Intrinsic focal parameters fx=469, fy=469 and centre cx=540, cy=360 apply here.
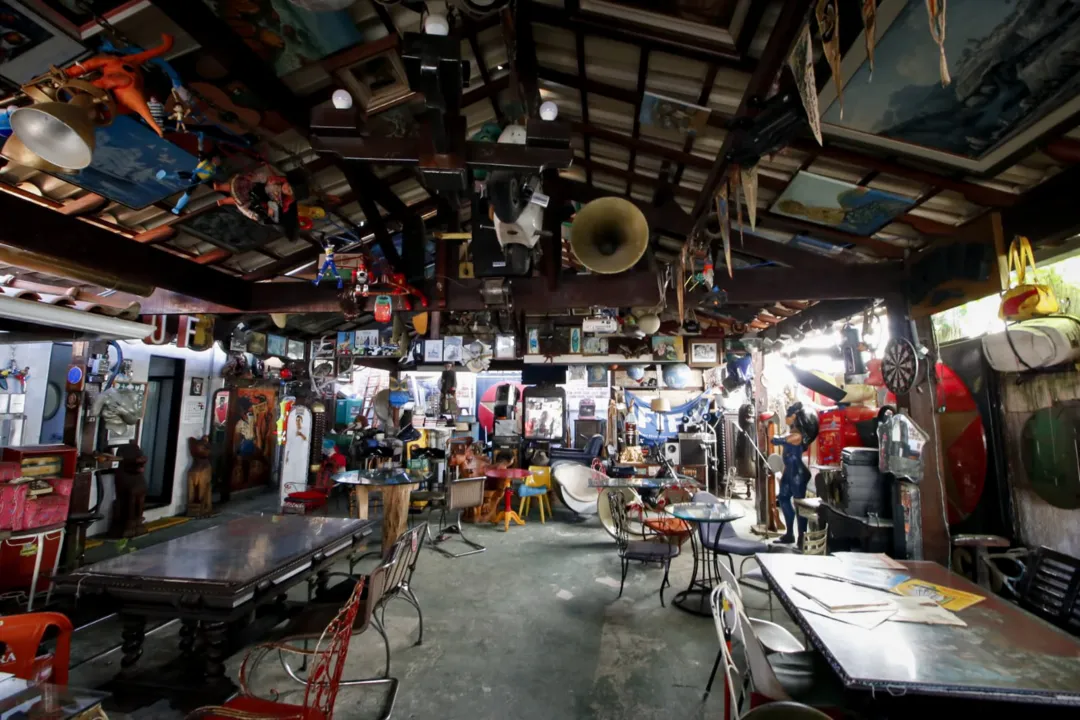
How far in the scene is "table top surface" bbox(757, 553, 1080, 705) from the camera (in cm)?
172

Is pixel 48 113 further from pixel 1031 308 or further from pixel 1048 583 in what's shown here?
pixel 1048 583

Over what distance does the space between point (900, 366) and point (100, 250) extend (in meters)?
6.66

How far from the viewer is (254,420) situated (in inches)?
391

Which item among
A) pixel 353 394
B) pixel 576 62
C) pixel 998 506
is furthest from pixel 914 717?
pixel 353 394

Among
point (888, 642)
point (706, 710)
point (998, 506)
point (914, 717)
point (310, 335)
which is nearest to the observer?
point (888, 642)

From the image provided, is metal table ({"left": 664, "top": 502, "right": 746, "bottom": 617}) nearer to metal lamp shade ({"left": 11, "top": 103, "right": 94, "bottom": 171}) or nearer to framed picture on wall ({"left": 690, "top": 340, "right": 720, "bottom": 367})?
framed picture on wall ({"left": 690, "top": 340, "right": 720, "bottom": 367})

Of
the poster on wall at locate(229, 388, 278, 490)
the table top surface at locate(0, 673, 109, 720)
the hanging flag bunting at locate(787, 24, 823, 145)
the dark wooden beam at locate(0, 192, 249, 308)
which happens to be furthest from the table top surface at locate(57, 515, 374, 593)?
the poster on wall at locate(229, 388, 278, 490)

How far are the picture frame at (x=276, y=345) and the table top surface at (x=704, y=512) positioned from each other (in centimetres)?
740

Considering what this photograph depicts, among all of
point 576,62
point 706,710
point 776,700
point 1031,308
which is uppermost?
point 576,62

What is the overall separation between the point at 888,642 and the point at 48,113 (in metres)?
4.27

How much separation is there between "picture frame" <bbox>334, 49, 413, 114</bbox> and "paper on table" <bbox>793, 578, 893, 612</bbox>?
4.08m

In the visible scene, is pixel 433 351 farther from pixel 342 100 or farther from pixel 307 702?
pixel 307 702

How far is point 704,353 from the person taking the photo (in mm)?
8555

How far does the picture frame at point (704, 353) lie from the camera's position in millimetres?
8516
